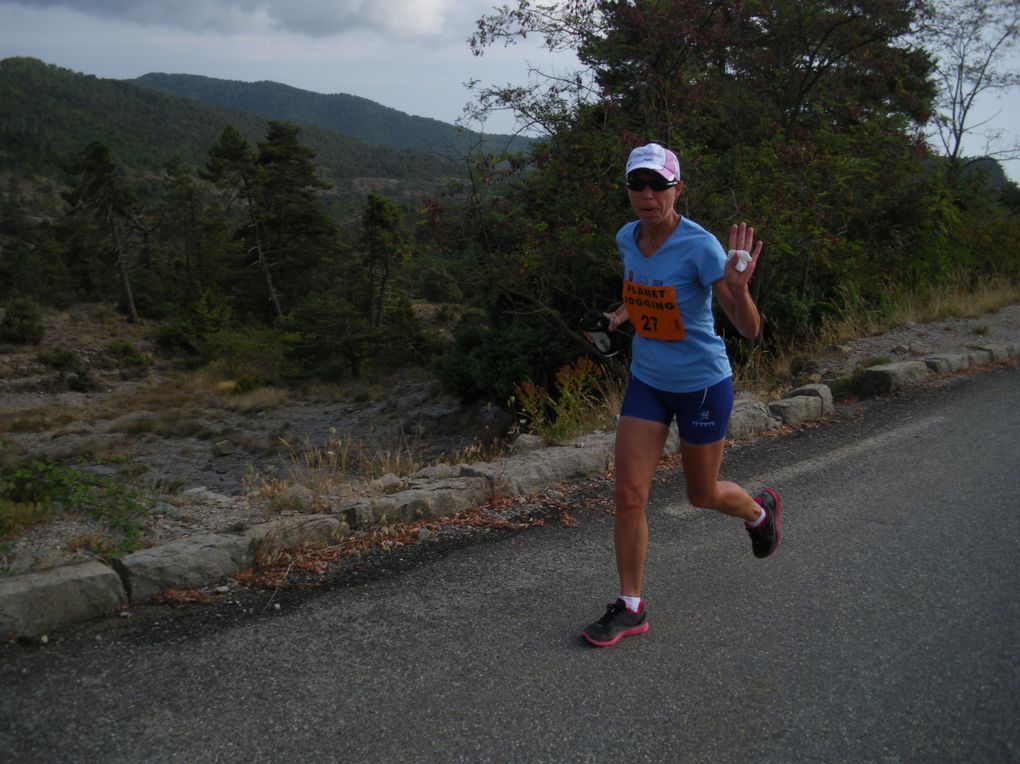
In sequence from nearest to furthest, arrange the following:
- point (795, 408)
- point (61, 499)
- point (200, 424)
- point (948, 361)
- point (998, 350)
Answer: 1. point (61, 499)
2. point (795, 408)
3. point (948, 361)
4. point (998, 350)
5. point (200, 424)

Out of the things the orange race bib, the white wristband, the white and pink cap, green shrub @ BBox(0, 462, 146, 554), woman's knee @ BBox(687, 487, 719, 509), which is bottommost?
green shrub @ BBox(0, 462, 146, 554)

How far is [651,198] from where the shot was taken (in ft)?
11.1

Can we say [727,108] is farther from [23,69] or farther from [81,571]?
[23,69]

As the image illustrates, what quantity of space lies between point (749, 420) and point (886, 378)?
7.87 feet

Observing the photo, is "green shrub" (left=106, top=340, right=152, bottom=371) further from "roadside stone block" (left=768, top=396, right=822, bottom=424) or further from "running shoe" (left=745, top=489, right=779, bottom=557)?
"running shoe" (left=745, top=489, right=779, bottom=557)

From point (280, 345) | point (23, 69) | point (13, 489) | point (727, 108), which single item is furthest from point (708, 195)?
point (23, 69)

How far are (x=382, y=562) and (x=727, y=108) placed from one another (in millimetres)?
9615

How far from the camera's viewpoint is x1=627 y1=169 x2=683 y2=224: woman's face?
10.9 feet

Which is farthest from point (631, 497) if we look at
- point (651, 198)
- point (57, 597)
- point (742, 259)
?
point (57, 597)

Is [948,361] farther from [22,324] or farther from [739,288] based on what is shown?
[22,324]

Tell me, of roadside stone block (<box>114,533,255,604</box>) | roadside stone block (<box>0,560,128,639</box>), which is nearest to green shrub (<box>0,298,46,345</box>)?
roadside stone block (<box>114,533,255,604</box>)

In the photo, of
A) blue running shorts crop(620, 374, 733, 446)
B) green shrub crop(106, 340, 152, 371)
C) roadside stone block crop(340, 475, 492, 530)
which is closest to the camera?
blue running shorts crop(620, 374, 733, 446)

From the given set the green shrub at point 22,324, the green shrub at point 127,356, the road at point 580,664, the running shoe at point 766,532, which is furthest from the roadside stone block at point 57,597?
the green shrub at point 22,324

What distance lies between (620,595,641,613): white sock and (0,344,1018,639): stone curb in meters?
1.87
